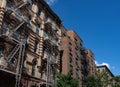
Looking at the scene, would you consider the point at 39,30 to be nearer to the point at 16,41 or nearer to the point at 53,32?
the point at 53,32

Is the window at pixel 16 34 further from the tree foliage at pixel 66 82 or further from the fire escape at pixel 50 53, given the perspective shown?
the tree foliage at pixel 66 82

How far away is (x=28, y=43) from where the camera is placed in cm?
2858

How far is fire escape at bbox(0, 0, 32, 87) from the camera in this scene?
927 inches

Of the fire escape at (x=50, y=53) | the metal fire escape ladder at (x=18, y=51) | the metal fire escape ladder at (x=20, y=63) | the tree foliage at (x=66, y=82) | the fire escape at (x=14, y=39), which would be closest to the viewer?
the fire escape at (x=14, y=39)

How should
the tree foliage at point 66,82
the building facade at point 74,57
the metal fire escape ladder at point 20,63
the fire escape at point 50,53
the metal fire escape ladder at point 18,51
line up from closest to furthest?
the metal fire escape ladder at point 20,63
the metal fire escape ladder at point 18,51
the tree foliage at point 66,82
the fire escape at point 50,53
the building facade at point 74,57

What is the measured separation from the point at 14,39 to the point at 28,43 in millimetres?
3918

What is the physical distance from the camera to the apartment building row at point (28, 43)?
79.0 ft

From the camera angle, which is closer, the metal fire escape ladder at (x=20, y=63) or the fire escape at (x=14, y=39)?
the fire escape at (x=14, y=39)

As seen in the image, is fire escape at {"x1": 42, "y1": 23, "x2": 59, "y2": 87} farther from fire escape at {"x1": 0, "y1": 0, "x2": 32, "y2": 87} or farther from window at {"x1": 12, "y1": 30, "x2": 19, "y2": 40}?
window at {"x1": 12, "y1": 30, "x2": 19, "y2": 40}

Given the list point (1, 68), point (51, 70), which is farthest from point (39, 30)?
point (1, 68)

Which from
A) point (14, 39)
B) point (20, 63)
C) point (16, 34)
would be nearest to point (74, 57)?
point (20, 63)

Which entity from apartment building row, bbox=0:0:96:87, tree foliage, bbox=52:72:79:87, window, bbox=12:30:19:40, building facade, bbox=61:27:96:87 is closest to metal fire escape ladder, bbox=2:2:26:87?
apartment building row, bbox=0:0:96:87

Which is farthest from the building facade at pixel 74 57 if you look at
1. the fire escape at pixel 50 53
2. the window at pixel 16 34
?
the window at pixel 16 34

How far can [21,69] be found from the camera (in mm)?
24672
